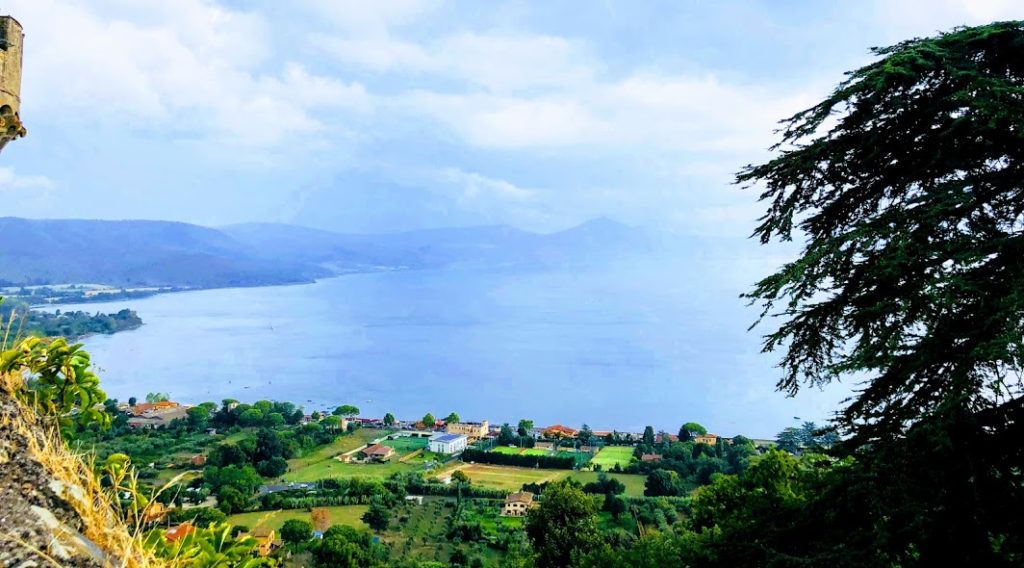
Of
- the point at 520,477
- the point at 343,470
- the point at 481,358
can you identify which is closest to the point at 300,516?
the point at 343,470

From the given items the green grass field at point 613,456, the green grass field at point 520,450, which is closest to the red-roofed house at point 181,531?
the green grass field at point 613,456

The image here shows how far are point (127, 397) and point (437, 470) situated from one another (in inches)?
956

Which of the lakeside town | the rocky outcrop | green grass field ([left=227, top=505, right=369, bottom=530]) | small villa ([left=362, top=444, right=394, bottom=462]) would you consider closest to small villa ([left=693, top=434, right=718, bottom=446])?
the lakeside town

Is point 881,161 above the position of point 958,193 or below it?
above

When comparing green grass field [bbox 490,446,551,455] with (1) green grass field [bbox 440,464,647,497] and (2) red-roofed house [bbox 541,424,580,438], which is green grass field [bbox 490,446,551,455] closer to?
(1) green grass field [bbox 440,464,647,497]

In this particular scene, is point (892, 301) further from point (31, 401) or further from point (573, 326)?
point (573, 326)

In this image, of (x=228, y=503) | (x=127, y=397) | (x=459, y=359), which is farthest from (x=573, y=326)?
(x=228, y=503)

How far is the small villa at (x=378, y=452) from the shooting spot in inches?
989

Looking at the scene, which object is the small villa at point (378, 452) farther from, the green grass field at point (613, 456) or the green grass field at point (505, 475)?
the green grass field at point (613, 456)

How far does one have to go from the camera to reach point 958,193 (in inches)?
102

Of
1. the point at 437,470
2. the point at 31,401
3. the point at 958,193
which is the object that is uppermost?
the point at 958,193

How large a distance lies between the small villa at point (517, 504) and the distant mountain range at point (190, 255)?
362ft

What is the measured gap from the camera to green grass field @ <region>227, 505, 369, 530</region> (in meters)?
17.2

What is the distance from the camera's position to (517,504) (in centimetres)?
1834
